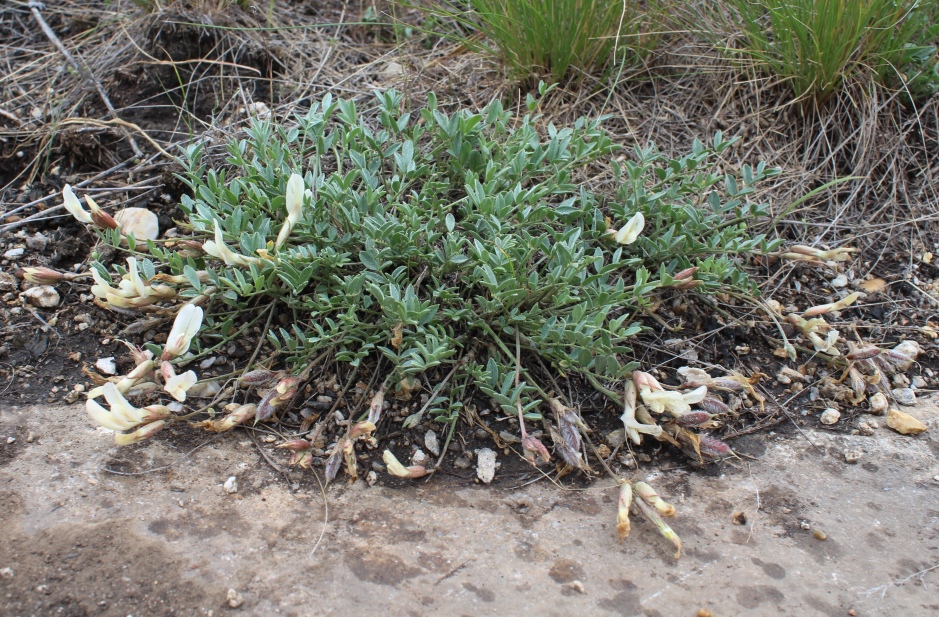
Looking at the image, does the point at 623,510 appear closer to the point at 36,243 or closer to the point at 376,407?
the point at 376,407

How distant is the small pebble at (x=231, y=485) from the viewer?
191 cm

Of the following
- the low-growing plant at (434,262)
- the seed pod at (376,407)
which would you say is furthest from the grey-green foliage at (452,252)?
the seed pod at (376,407)

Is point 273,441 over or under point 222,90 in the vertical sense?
under

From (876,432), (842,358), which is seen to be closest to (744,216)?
(842,358)

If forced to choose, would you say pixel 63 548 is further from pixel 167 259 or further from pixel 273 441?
pixel 167 259

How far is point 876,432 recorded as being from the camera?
227 centimetres

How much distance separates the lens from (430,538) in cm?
181

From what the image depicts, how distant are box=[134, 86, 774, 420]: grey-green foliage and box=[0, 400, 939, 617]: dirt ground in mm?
337

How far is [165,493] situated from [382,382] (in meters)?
0.68

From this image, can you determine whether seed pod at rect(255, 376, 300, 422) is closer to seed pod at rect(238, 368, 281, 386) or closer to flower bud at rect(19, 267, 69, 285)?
seed pod at rect(238, 368, 281, 386)

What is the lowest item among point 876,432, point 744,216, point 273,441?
point 273,441

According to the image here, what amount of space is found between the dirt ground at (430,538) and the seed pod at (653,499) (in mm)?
74

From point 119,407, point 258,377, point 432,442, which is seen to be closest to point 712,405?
point 432,442

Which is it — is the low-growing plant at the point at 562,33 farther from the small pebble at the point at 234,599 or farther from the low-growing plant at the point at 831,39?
the small pebble at the point at 234,599
